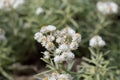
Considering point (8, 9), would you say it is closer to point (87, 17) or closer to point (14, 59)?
point (14, 59)

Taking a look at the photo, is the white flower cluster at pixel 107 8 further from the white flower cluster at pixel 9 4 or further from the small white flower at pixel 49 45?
the small white flower at pixel 49 45

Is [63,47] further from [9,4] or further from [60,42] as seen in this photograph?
[9,4]

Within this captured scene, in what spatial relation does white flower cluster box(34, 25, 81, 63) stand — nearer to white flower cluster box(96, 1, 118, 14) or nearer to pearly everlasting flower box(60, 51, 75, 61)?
pearly everlasting flower box(60, 51, 75, 61)

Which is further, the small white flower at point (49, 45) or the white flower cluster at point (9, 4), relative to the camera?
the white flower cluster at point (9, 4)

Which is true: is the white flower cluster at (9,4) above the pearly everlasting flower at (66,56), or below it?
above

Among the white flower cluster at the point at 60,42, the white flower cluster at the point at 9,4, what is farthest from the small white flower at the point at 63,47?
the white flower cluster at the point at 9,4

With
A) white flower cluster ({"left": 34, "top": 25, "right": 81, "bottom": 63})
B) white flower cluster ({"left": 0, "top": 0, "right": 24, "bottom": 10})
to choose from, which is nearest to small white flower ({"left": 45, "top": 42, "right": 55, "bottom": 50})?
white flower cluster ({"left": 34, "top": 25, "right": 81, "bottom": 63})

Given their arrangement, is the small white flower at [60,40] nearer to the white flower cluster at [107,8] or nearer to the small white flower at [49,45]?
the small white flower at [49,45]

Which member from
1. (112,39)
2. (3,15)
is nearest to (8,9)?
(3,15)

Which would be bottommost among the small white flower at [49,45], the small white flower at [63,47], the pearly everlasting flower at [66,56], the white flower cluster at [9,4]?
the pearly everlasting flower at [66,56]
